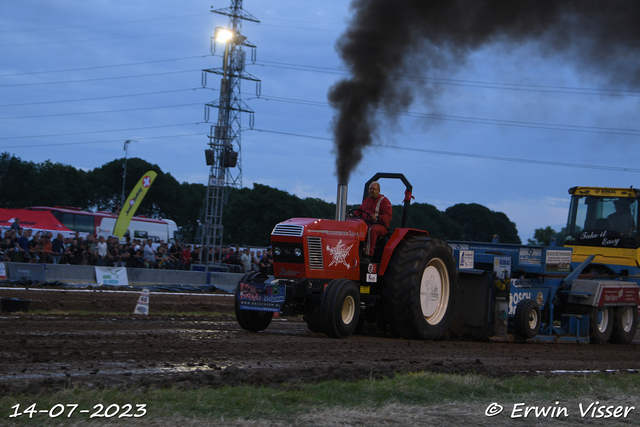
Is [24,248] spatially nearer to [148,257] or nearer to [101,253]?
[101,253]

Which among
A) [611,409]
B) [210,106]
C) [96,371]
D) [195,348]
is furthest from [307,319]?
[210,106]

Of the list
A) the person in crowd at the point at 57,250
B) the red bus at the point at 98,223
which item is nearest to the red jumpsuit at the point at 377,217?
the person in crowd at the point at 57,250

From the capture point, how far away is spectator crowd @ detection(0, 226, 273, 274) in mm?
19891

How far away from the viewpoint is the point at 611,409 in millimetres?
5180

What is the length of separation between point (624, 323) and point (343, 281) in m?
6.91

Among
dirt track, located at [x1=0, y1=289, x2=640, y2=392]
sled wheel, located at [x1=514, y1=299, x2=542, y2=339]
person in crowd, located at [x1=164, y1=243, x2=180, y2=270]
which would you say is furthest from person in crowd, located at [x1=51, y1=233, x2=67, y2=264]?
sled wheel, located at [x1=514, y1=299, x2=542, y2=339]

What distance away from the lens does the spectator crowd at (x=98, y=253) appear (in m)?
19.9

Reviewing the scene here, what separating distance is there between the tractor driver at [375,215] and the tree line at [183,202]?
51433 mm

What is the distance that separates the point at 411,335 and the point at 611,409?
4.62 metres

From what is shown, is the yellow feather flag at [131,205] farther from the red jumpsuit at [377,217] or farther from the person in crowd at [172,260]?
the red jumpsuit at [377,217]

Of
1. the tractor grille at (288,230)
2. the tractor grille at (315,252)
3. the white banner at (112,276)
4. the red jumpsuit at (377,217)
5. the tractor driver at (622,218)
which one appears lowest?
the white banner at (112,276)

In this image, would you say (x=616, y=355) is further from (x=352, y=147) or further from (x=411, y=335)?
(x=352, y=147)

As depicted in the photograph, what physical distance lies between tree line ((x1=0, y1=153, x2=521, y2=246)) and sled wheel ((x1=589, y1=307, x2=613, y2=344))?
50.5 meters

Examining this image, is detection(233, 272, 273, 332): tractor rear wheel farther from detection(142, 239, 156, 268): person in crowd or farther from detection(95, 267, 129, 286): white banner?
detection(142, 239, 156, 268): person in crowd
